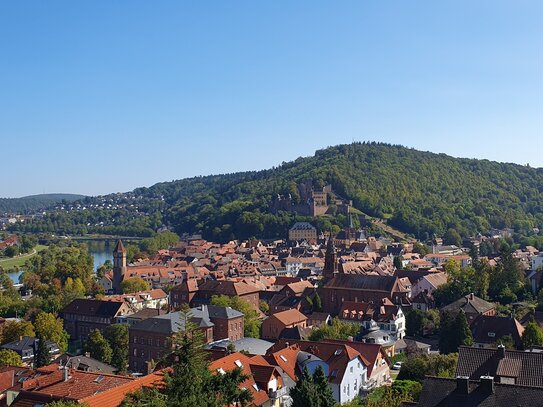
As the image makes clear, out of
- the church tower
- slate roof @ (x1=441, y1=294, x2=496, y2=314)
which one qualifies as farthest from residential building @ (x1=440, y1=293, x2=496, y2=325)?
the church tower

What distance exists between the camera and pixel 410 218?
13438 centimetres

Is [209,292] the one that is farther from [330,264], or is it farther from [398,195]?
[398,195]

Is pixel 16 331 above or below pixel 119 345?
above

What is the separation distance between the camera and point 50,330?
5019cm

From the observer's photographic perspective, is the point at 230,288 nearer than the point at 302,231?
Yes

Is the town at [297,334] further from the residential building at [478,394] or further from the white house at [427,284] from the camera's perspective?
the white house at [427,284]

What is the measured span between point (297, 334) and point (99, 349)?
46.3ft

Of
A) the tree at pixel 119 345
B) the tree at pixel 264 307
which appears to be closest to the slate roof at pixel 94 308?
the tree at pixel 119 345

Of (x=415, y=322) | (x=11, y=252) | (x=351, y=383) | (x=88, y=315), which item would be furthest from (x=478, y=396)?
(x=11, y=252)

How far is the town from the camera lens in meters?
24.5

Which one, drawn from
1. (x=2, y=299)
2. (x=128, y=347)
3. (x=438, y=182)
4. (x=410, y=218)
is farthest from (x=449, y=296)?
(x=438, y=182)

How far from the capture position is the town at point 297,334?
80.5 feet

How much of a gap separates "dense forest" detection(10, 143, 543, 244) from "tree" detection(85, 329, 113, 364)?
8726 centimetres

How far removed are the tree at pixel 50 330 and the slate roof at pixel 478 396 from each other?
3565 centimetres
